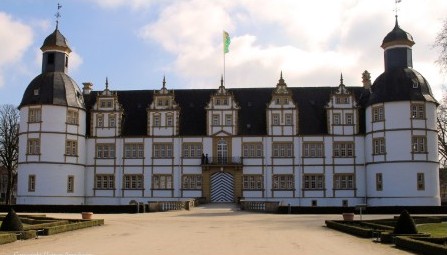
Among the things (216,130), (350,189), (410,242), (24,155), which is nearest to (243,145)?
(216,130)

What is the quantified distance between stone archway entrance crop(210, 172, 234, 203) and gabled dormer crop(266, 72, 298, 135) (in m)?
5.62

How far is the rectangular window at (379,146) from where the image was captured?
47.9 m

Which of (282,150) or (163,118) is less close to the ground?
(163,118)

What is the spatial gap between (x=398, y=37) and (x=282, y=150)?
562 inches

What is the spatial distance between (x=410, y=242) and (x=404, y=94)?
31.9 meters

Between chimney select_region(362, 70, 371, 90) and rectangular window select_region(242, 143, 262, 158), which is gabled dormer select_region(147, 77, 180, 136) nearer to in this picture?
rectangular window select_region(242, 143, 262, 158)

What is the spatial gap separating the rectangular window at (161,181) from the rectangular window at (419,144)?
21302mm

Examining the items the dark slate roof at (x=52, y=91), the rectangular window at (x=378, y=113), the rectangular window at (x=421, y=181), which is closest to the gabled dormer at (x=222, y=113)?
the dark slate roof at (x=52, y=91)

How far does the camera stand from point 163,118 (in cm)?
5212

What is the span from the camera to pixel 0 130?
198 feet

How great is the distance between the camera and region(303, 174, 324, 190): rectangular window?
5059 centimetres

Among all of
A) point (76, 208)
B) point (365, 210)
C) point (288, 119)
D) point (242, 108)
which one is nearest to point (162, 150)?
point (242, 108)

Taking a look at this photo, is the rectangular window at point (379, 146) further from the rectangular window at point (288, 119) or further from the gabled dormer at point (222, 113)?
the gabled dormer at point (222, 113)

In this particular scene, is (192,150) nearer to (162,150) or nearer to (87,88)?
(162,150)
